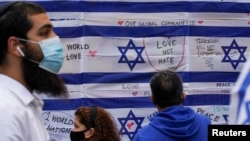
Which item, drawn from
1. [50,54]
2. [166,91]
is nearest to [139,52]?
[166,91]

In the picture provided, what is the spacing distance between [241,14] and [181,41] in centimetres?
56

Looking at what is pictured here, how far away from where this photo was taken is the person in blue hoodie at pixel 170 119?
3012mm

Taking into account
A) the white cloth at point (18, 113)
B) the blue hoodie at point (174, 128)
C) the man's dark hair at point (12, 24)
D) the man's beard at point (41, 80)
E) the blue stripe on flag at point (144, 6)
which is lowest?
the blue hoodie at point (174, 128)

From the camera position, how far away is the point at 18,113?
190 cm

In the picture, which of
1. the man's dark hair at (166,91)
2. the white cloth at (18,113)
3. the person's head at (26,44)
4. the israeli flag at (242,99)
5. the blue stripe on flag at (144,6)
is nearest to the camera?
the israeli flag at (242,99)

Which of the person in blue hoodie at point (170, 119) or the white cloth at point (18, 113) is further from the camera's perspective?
the person in blue hoodie at point (170, 119)

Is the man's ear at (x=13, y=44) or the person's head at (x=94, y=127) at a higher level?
the man's ear at (x=13, y=44)

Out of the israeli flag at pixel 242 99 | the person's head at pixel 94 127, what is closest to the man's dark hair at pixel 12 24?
the israeli flag at pixel 242 99

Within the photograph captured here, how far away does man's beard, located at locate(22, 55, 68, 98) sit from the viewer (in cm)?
212

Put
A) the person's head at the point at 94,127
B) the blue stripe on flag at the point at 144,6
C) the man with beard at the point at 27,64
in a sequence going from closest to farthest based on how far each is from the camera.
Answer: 1. the man with beard at the point at 27,64
2. the person's head at the point at 94,127
3. the blue stripe on flag at the point at 144,6

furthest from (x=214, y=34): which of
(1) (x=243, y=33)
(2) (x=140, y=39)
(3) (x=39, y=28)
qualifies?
(3) (x=39, y=28)

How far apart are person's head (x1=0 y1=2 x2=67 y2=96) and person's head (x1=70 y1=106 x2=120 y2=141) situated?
1.12 meters

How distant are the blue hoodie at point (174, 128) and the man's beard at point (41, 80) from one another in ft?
2.64

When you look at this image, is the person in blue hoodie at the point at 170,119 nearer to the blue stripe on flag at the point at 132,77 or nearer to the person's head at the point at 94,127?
the person's head at the point at 94,127
